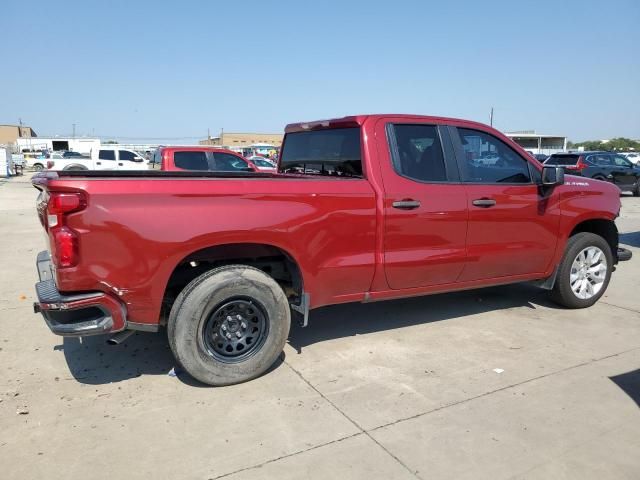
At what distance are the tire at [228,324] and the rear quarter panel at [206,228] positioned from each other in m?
0.23

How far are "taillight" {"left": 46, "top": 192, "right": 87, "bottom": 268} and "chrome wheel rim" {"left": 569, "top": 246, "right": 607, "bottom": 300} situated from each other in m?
4.79

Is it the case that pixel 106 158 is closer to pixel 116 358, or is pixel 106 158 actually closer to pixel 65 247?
pixel 116 358

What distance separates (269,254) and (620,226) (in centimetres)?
1135

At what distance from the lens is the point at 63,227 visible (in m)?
3.17

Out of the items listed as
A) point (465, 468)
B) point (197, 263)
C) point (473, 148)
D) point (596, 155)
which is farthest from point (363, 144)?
point (596, 155)

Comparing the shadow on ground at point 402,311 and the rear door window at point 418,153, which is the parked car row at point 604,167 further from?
the rear door window at point 418,153

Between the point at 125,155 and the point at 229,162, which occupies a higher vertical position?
the point at 125,155

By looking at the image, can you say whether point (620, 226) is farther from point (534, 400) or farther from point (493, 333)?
point (534, 400)

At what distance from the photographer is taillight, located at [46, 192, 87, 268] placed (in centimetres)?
313

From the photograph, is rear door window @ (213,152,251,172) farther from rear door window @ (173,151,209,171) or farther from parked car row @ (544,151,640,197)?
parked car row @ (544,151,640,197)

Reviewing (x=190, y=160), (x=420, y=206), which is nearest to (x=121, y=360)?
(x=420, y=206)

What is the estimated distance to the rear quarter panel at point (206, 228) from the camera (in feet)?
10.6

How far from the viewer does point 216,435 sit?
3125 mm

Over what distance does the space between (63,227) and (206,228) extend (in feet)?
2.86
